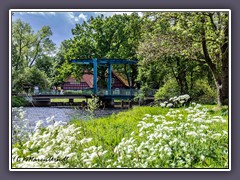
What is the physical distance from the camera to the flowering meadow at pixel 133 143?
458 cm

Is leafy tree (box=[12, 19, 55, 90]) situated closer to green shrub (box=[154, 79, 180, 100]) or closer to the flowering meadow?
the flowering meadow

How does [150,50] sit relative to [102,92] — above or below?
above

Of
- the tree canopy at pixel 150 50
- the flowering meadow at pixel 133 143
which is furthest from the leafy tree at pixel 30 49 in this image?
the flowering meadow at pixel 133 143

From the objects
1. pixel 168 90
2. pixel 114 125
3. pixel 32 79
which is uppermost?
pixel 32 79

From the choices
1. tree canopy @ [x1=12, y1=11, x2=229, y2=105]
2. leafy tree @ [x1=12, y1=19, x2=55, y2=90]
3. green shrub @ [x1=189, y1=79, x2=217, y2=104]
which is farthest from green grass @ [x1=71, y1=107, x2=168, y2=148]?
leafy tree @ [x1=12, y1=19, x2=55, y2=90]

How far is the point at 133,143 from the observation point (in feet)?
15.6

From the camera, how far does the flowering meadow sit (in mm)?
4582

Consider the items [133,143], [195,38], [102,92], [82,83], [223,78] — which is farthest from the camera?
[195,38]

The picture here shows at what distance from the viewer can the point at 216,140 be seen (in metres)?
4.72

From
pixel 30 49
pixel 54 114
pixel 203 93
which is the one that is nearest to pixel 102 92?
pixel 54 114

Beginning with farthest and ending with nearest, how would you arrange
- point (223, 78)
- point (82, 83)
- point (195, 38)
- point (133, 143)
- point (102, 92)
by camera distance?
point (195, 38)
point (102, 92)
point (82, 83)
point (223, 78)
point (133, 143)

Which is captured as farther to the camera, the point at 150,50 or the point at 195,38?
the point at 195,38

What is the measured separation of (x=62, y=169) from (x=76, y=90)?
37.9 inches

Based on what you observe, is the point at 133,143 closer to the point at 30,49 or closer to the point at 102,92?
the point at 102,92
